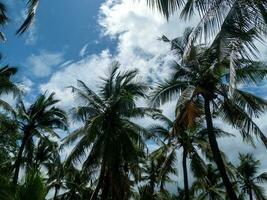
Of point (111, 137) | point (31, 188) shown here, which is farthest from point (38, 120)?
point (31, 188)

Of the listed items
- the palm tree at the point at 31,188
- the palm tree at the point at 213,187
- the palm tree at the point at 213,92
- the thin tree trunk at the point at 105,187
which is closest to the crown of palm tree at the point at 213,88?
the palm tree at the point at 213,92

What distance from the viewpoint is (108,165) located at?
22484 millimetres

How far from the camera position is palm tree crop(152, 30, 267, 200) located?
2025cm

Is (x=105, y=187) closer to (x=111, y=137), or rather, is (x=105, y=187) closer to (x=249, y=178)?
(x=111, y=137)

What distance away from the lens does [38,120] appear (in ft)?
101

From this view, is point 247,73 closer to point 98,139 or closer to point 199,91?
point 199,91

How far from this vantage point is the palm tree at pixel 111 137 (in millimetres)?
22906

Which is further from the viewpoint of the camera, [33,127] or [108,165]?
[33,127]

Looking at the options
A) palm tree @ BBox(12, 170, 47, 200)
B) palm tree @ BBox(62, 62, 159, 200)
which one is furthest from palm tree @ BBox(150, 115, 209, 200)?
palm tree @ BBox(12, 170, 47, 200)

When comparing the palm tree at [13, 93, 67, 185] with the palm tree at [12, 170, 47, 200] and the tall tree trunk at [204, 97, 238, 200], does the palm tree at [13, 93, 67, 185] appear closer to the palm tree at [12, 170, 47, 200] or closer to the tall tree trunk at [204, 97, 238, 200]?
the tall tree trunk at [204, 97, 238, 200]

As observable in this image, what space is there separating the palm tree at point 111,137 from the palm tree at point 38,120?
21.4ft

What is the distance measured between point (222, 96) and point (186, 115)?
483 centimetres

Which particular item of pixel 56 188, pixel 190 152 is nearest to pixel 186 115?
pixel 190 152

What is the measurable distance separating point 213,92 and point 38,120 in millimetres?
13277
